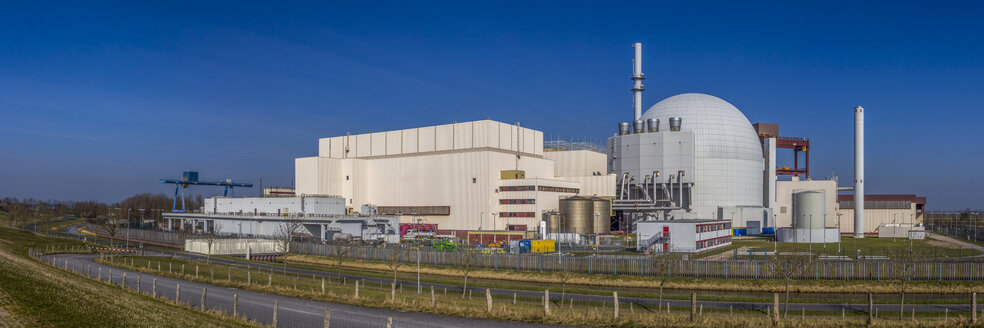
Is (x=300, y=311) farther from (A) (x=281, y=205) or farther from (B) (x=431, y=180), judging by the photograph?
(B) (x=431, y=180)

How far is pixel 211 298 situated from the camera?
36.9 metres

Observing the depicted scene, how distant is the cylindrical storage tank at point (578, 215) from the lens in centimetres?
11106

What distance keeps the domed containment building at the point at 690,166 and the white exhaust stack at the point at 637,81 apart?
6398 millimetres

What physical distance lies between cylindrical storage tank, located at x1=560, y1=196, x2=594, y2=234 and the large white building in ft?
13.3

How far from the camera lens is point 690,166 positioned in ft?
384

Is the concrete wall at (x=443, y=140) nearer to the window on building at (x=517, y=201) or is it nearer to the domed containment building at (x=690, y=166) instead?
the window on building at (x=517, y=201)

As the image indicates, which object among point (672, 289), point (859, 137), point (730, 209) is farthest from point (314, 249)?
point (859, 137)

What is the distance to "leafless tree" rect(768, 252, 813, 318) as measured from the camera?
121 ft

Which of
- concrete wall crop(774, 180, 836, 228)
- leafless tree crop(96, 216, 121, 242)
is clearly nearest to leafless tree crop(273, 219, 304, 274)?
leafless tree crop(96, 216, 121, 242)

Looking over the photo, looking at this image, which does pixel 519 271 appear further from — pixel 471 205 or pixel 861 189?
pixel 861 189

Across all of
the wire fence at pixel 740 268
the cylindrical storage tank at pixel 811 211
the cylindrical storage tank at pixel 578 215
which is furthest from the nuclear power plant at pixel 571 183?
the wire fence at pixel 740 268

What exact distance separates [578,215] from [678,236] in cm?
3848

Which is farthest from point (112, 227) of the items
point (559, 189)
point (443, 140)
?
point (559, 189)

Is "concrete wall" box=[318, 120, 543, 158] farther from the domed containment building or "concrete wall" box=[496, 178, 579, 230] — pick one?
the domed containment building
